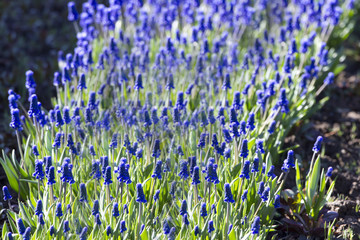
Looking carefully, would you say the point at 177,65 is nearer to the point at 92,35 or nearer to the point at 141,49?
the point at 141,49

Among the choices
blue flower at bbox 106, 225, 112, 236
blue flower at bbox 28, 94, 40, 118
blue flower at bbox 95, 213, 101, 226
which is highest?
blue flower at bbox 28, 94, 40, 118

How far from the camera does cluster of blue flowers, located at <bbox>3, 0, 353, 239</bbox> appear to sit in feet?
12.1

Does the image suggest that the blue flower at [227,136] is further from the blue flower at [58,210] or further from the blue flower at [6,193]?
the blue flower at [6,193]

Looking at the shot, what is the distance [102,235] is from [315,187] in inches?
→ 76.1

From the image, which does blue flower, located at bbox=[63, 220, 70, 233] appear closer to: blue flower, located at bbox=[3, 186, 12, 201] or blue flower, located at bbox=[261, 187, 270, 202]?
blue flower, located at bbox=[3, 186, 12, 201]

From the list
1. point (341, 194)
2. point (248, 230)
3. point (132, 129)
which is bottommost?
point (341, 194)

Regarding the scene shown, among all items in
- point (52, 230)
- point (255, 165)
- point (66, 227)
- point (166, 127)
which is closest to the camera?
point (66, 227)

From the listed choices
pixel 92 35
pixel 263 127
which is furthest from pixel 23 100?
pixel 263 127

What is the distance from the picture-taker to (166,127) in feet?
16.1

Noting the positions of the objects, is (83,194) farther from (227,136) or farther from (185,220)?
(227,136)

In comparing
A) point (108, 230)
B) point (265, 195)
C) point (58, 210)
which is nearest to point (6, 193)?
point (58, 210)

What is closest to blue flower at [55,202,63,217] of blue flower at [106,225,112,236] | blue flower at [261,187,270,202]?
blue flower at [106,225,112,236]

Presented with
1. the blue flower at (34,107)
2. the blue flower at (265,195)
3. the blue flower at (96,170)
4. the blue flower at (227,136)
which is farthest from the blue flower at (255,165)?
the blue flower at (34,107)

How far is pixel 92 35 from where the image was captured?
6738 millimetres
